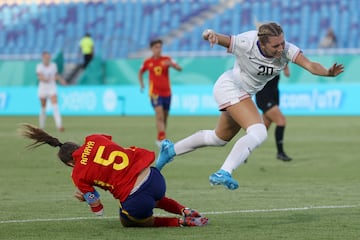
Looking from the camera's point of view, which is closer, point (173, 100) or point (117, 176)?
point (117, 176)

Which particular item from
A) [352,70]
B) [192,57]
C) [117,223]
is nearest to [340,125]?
[352,70]

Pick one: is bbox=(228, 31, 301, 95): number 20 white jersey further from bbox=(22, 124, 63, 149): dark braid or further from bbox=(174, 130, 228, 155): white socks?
bbox=(22, 124, 63, 149): dark braid

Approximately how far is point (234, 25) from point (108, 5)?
6.33 meters

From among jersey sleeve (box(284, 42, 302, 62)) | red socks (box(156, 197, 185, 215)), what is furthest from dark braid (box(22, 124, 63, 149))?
jersey sleeve (box(284, 42, 302, 62))

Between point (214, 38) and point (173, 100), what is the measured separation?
2456cm

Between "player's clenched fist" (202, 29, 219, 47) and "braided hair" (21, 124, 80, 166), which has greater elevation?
"player's clenched fist" (202, 29, 219, 47)

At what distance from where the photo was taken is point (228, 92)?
1019cm

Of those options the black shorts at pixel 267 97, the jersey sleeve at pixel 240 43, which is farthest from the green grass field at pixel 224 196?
the jersey sleeve at pixel 240 43

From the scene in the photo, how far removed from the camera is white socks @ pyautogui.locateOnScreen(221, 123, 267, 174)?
939 cm

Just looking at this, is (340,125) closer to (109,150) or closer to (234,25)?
(234,25)

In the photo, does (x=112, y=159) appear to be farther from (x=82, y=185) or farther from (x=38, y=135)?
(x=38, y=135)

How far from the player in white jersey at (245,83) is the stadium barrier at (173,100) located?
69.5 feet

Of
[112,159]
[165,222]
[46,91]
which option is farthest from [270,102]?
[46,91]

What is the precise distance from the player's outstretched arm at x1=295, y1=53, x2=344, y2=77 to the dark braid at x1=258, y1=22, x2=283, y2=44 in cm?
34
